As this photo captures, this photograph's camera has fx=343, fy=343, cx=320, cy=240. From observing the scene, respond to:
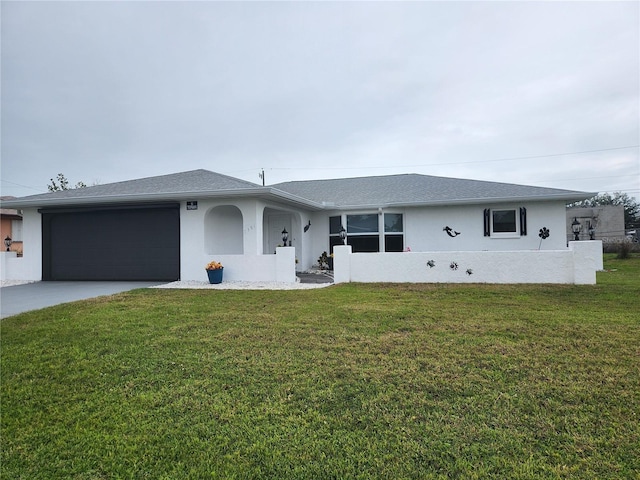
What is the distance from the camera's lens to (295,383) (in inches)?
132

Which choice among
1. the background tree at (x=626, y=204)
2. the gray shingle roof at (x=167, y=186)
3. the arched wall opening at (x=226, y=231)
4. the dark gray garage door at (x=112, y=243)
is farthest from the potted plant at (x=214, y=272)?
the background tree at (x=626, y=204)

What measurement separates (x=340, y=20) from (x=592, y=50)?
7.92m

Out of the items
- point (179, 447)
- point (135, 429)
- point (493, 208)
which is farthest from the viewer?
point (493, 208)

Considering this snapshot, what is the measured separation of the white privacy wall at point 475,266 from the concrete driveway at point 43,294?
6.52 meters

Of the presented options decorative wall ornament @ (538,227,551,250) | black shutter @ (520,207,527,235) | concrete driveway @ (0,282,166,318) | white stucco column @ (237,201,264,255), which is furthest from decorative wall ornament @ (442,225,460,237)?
concrete driveway @ (0,282,166,318)

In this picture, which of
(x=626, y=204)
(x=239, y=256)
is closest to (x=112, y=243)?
(x=239, y=256)

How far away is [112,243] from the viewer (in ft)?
39.3

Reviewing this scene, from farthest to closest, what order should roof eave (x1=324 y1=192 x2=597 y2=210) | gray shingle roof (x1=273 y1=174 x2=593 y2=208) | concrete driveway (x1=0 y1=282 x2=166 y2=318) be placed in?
gray shingle roof (x1=273 y1=174 x2=593 y2=208)
roof eave (x1=324 y1=192 x2=597 y2=210)
concrete driveway (x1=0 y1=282 x2=166 y2=318)

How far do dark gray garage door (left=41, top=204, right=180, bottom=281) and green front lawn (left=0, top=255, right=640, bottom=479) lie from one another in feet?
19.3

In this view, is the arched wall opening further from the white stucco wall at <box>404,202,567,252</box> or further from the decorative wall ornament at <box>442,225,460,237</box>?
the decorative wall ornament at <box>442,225,460,237</box>

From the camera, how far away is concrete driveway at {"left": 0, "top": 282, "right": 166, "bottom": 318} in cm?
739

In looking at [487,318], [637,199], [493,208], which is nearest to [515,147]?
[493,208]

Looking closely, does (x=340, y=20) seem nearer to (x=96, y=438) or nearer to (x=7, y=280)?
(x=96, y=438)

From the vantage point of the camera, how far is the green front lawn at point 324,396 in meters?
2.26
